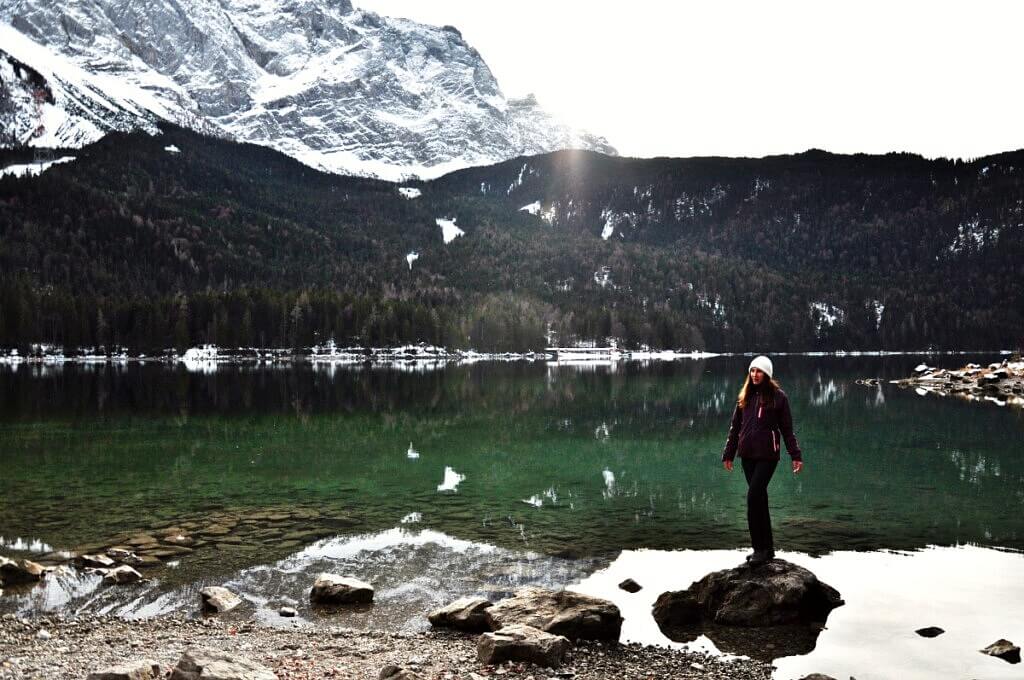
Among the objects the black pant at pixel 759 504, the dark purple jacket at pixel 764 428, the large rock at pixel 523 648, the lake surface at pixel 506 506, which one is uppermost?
the dark purple jacket at pixel 764 428

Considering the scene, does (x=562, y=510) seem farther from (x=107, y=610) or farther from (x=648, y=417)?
(x=648, y=417)

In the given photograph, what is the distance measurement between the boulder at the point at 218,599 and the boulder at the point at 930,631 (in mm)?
11074

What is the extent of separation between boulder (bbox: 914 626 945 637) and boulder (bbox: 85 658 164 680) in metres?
10.7

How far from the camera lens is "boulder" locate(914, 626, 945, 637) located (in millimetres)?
11812

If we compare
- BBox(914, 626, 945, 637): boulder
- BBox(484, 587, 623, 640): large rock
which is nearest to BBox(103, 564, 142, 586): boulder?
BBox(484, 587, 623, 640): large rock

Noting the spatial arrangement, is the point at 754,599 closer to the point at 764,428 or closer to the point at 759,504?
the point at 759,504

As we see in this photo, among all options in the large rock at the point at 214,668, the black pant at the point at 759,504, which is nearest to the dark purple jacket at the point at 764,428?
the black pant at the point at 759,504

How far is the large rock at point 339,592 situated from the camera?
45.4 feet

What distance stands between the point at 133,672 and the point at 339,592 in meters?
5.00

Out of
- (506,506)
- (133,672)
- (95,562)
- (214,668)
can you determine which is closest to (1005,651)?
(214,668)

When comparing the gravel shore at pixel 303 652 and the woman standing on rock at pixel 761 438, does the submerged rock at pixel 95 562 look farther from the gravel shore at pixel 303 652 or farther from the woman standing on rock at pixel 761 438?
the woman standing on rock at pixel 761 438

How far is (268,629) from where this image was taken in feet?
40.4

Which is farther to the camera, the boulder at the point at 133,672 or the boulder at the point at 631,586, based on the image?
the boulder at the point at 631,586

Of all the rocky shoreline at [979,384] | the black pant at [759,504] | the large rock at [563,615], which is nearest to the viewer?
the large rock at [563,615]
